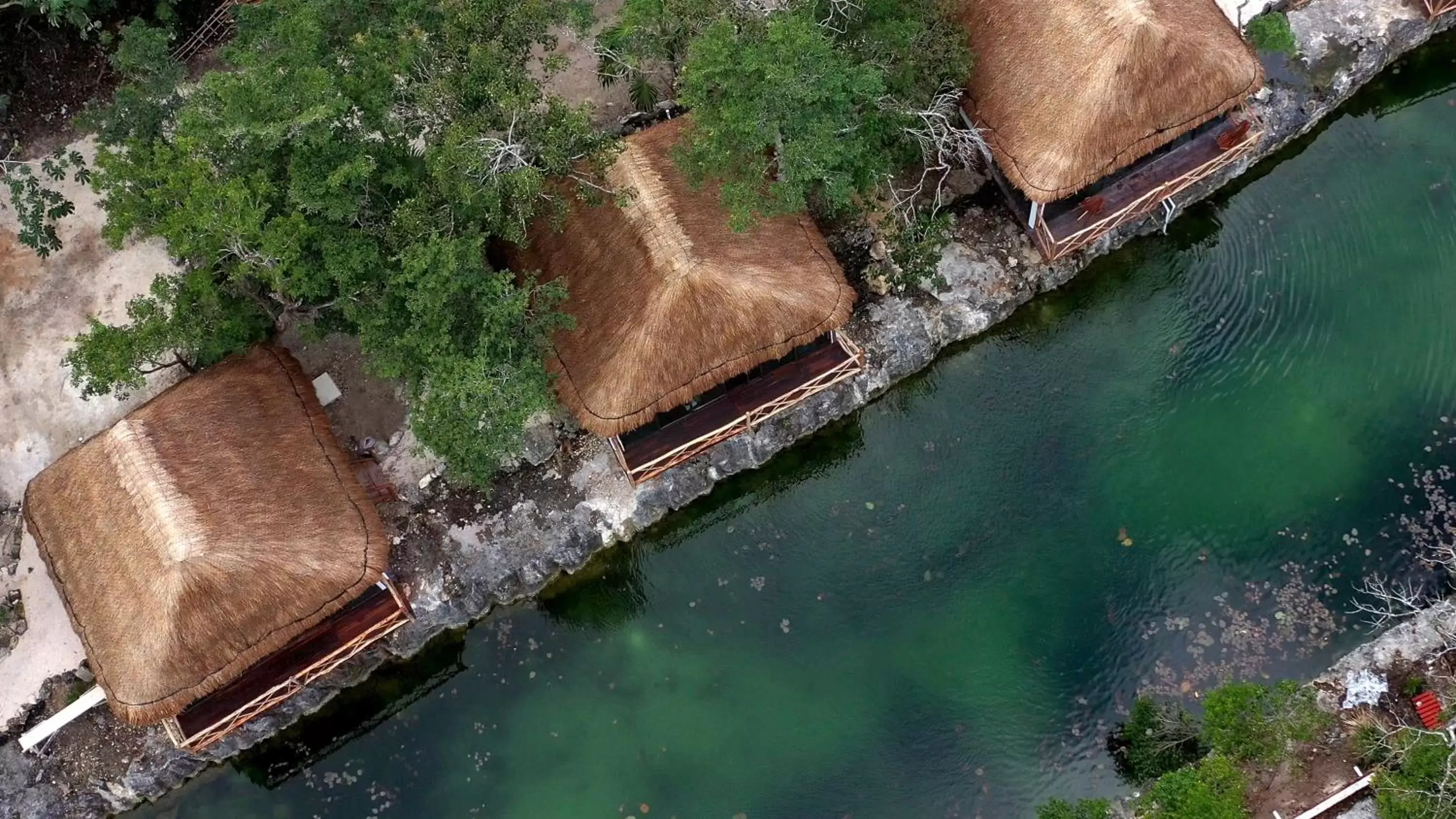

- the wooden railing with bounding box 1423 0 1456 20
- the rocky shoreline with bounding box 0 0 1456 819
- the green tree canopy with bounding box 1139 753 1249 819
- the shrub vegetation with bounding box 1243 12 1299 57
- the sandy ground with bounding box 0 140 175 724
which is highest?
the sandy ground with bounding box 0 140 175 724

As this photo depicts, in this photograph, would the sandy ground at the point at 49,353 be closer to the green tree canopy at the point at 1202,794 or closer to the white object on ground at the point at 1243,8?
the green tree canopy at the point at 1202,794

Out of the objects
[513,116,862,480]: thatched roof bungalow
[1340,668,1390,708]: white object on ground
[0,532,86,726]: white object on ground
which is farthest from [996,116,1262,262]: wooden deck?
[0,532,86,726]: white object on ground

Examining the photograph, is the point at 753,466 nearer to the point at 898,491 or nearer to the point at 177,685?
the point at 898,491

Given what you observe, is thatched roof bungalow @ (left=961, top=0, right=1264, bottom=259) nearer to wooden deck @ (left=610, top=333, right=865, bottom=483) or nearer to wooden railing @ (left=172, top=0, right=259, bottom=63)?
wooden deck @ (left=610, top=333, right=865, bottom=483)

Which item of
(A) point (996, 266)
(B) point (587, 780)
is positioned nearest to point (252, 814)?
(B) point (587, 780)

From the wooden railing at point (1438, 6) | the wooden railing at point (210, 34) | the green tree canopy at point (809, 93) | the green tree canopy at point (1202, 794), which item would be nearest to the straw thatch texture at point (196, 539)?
the wooden railing at point (210, 34)

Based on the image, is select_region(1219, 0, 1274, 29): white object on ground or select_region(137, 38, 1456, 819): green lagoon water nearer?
select_region(137, 38, 1456, 819): green lagoon water
